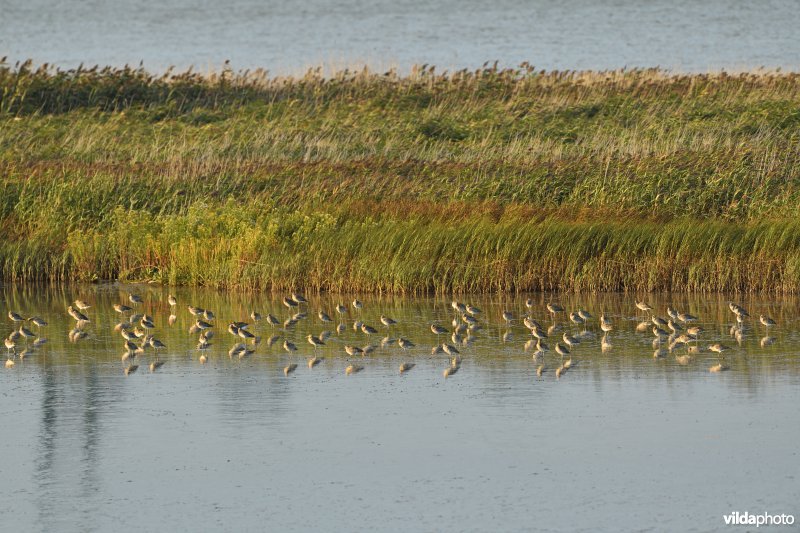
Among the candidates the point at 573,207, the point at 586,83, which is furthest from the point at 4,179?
the point at 586,83

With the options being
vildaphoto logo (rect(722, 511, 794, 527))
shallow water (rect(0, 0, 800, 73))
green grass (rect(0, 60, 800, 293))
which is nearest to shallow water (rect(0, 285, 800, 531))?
vildaphoto logo (rect(722, 511, 794, 527))

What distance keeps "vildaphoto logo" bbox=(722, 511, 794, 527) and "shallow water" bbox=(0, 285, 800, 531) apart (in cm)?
10

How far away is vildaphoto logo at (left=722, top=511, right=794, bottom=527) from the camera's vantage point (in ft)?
31.0

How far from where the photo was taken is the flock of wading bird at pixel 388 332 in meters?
15.5

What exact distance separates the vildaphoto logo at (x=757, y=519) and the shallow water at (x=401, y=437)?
4.0 inches

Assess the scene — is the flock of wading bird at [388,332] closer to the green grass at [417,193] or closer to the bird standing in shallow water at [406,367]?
the bird standing in shallow water at [406,367]

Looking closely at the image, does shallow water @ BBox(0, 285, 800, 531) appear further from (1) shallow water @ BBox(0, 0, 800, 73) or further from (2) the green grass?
(1) shallow water @ BBox(0, 0, 800, 73)

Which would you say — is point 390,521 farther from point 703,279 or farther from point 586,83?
point 586,83

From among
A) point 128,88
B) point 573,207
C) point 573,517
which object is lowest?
point 573,517

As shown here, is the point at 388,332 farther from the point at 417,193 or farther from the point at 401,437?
the point at 417,193

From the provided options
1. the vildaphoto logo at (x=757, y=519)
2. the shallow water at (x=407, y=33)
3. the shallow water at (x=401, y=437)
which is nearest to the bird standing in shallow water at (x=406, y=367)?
the shallow water at (x=401, y=437)

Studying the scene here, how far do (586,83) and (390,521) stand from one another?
86.8 ft

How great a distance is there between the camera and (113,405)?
13.1m

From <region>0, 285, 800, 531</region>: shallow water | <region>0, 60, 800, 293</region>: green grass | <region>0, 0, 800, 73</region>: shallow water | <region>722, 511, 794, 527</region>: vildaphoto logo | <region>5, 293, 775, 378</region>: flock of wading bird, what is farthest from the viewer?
<region>0, 0, 800, 73</region>: shallow water
